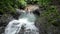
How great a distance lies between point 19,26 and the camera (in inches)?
508

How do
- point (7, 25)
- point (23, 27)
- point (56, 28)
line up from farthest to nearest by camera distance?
point (7, 25) → point (23, 27) → point (56, 28)

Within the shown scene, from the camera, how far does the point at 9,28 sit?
43.1 feet

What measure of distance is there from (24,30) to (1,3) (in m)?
5.15

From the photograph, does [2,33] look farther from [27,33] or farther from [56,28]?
[56,28]

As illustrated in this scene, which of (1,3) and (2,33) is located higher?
(1,3)

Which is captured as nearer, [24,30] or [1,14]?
[24,30]

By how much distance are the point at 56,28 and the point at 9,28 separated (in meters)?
4.80

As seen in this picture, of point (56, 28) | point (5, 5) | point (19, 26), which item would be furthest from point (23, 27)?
point (5, 5)

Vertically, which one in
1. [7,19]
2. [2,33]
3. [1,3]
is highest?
[1,3]

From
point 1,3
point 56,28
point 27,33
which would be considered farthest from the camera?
point 1,3

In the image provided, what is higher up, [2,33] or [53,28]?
[53,28]

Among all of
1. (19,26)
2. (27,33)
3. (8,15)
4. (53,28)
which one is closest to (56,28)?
(53,28)

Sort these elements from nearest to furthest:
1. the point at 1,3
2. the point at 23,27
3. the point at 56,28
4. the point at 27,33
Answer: the point at 56,28
the point at 27,33
the point at 23,27
the point at 1,3

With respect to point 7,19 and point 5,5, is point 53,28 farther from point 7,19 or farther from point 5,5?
point 5,5
